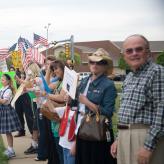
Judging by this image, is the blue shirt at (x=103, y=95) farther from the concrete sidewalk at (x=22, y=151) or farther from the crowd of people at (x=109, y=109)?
the concrete sidewalk at (x=22, y=151)

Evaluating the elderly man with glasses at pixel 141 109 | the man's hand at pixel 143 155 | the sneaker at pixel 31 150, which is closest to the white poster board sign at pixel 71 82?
the elderly man with glasses at pixel 141 109

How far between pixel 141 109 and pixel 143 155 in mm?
372

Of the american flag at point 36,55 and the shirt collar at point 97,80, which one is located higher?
the american flag at point 36,55

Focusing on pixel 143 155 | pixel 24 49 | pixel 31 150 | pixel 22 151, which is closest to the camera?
pixel 143 155

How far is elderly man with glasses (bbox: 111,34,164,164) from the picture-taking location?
11.0 ft

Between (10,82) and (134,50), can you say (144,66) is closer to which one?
(134,50)

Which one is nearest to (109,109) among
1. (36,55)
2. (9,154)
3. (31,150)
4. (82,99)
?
(82,99)

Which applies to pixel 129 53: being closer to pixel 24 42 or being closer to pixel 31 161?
pixel 31 161

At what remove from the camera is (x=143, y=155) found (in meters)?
3.38

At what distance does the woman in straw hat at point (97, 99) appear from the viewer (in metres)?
4.33

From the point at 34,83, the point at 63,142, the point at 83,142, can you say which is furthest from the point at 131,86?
the point at 34,83

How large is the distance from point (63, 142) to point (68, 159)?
0.22 meters

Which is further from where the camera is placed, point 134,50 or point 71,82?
point 71,82

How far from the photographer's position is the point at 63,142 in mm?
5168
